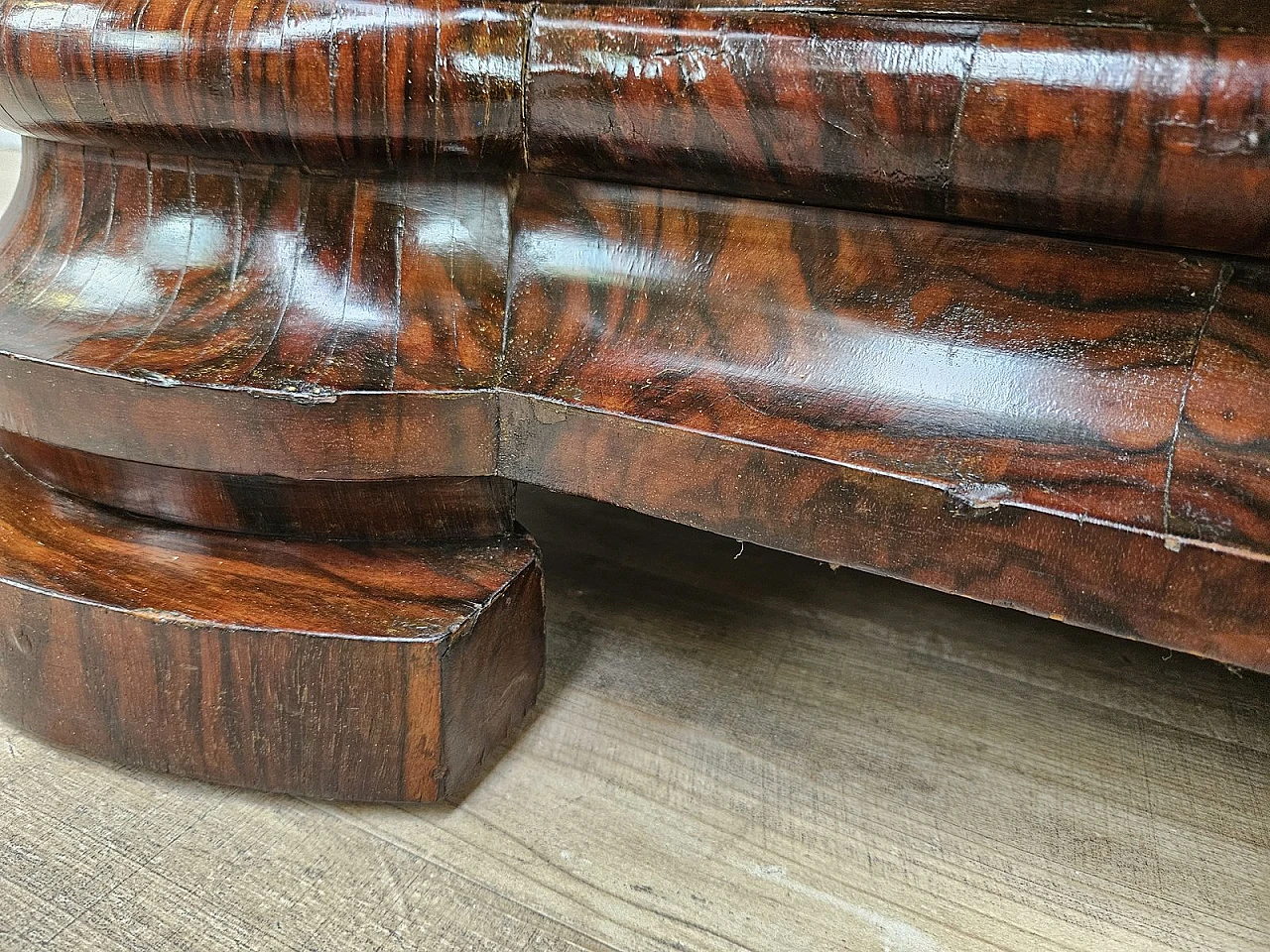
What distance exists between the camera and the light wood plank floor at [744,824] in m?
0.57

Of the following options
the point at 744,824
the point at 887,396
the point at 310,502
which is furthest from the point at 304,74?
the point at 744,824

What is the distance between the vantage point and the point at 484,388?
1.94ft

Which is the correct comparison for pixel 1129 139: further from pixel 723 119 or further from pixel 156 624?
pixel 156 624

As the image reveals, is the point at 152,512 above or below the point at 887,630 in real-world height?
above

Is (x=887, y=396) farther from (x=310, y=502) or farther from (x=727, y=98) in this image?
(x=310, y=502)

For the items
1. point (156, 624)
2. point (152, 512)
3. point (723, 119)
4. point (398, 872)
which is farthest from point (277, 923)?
point (723, 119)

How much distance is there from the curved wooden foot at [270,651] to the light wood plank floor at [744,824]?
0.14 ft

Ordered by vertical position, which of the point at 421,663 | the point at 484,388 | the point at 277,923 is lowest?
the point at 277,923

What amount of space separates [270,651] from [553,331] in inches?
10.0

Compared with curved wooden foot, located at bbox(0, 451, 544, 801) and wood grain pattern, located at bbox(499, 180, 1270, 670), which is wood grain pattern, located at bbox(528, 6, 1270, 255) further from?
curved wooden foot, located at bbox(0, 451, 544, 801)

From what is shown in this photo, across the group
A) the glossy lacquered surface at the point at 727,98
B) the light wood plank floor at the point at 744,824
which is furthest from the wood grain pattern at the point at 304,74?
the light wood plank floor at the point at 744,824

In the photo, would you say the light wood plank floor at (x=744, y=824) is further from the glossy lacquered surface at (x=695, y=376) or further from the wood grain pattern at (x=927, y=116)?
the wood grain pattern at (x=927, y=116)

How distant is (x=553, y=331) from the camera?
62 cm

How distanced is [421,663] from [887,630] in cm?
45
